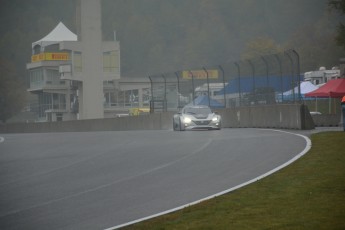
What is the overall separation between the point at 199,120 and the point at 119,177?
73.1ft

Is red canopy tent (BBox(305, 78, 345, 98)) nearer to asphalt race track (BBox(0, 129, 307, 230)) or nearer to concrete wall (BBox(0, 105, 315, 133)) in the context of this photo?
concrete wall (BBox(0, 105, 315, 133))

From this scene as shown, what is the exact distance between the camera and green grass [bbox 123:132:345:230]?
34.2 feet

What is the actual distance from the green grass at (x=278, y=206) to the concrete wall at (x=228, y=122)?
18.0 m

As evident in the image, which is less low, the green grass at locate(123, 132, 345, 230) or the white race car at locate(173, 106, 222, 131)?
the white race car at locate(173, 106, 222, 131)

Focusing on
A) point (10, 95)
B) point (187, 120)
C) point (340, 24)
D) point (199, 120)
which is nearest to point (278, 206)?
point (199, 120)

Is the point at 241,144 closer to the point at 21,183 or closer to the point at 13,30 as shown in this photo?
the point at 21,183

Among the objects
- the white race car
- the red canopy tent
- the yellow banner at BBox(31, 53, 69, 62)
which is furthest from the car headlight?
the yellow banner at BBox(31, 53, 69, 62)

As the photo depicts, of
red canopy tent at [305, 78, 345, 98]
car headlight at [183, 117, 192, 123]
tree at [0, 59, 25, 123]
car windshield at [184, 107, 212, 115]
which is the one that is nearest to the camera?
car headlight at [183, 117, 192, 123]

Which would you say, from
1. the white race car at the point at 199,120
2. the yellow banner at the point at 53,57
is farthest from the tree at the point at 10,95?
the white race car at the point at 199,120

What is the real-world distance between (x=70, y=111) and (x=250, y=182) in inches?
3681

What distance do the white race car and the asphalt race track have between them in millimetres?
11884

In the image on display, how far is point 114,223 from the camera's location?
11.6m

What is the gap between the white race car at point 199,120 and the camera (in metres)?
39.6

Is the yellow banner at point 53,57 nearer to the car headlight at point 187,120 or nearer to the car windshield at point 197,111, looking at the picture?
the car windshield at point 197,111
